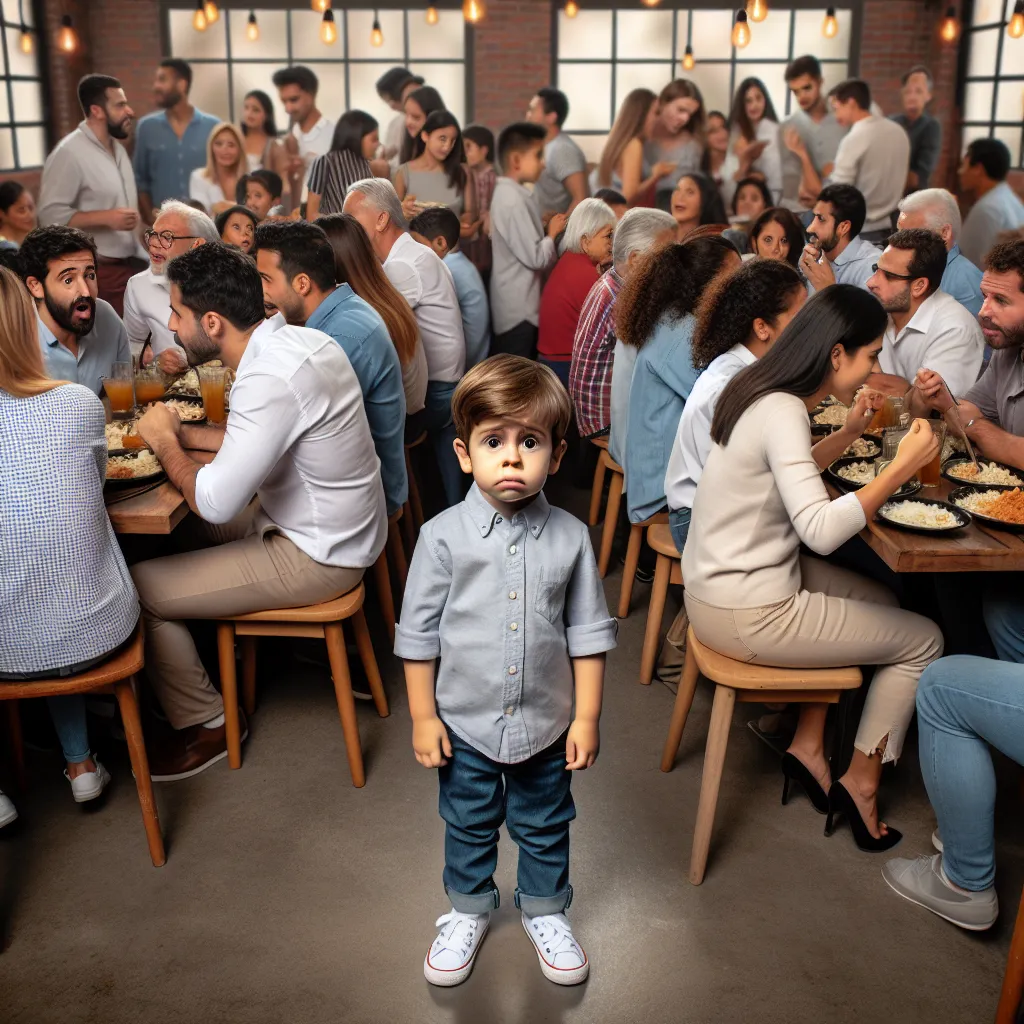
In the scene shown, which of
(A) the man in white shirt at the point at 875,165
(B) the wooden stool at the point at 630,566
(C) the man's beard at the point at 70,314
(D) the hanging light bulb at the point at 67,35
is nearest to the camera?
(C) the man's beard at the point at 70,314

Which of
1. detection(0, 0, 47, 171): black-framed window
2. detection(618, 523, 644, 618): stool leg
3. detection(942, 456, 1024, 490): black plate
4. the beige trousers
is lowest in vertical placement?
→ detection(618, 523, 644, 618): stool leg

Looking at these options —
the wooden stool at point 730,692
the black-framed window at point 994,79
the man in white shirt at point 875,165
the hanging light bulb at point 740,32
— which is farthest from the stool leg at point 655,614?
the black-framed window at point 994,79

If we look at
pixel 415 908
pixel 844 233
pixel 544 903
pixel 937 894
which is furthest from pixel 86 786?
pixel 844 233

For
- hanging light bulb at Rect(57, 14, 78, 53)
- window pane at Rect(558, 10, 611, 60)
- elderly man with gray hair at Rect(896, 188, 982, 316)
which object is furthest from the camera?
window pane at Rect(558, 10, 611, 60)

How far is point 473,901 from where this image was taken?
216 cm

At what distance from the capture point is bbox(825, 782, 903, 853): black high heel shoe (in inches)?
99.0

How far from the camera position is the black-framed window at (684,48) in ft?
27.2

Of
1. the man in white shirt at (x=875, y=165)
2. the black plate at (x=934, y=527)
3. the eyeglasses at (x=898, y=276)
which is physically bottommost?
the black plate at (x=934, y=527)

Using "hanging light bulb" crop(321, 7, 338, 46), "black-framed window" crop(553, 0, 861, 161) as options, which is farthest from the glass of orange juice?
"black-framed window" crop(553, 0, 861, 161)

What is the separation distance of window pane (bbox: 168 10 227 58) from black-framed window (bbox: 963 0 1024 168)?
550cm

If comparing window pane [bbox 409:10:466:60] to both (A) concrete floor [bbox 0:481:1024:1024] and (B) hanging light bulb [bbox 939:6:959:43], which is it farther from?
(A) concrete floor [bbox 0:481:1024:1024]

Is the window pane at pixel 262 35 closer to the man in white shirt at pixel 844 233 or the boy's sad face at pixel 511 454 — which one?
the man in white shirt at pixel 844 233

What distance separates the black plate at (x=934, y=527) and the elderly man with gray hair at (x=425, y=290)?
1.88m

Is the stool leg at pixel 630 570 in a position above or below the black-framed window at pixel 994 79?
below
